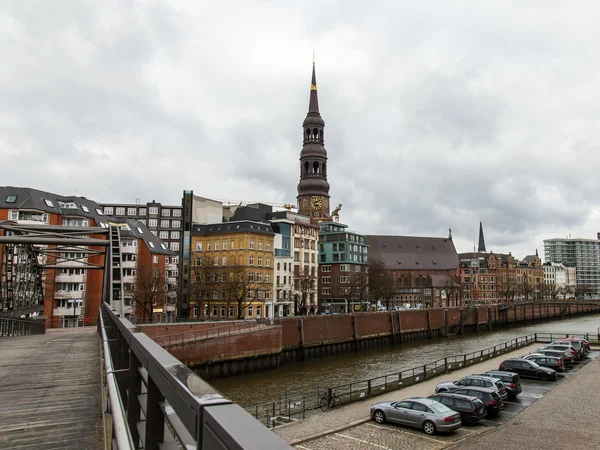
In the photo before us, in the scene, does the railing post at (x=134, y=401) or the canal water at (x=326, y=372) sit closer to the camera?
the railing post at (x=134, y=401)

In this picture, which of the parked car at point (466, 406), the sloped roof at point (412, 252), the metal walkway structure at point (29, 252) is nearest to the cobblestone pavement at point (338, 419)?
the parked car at point (466, 406)

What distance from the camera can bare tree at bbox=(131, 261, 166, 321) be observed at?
58750 millimetres

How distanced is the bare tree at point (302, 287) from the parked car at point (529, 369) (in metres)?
45.3

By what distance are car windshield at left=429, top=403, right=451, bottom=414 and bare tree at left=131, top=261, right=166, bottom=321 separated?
135 feet

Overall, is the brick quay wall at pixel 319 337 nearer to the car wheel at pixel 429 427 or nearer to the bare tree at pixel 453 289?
the car wheel at pixel 429 427

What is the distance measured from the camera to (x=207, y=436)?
205 cm

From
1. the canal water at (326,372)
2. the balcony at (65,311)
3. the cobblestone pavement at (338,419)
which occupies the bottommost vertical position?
the canal water at (326,372)

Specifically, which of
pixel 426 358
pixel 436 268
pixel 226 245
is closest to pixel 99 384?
pixel 426 358

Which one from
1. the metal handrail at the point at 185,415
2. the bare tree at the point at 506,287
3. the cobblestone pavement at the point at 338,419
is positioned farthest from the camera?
the bare tree at the point at 506,287

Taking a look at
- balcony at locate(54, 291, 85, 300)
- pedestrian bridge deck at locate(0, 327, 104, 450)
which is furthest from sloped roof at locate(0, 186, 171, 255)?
pedestrian bridge deck at locate(0, 327, 104, 450)

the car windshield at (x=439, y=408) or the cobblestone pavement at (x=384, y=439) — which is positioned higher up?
the car windshield at (x=439, y=408)

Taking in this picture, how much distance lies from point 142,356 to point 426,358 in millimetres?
55042

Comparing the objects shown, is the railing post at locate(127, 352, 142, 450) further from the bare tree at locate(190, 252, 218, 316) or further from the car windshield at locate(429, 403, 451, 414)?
the bare tree at locate(190, 252, 218, 316)

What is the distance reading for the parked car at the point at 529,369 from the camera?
34.2 m
